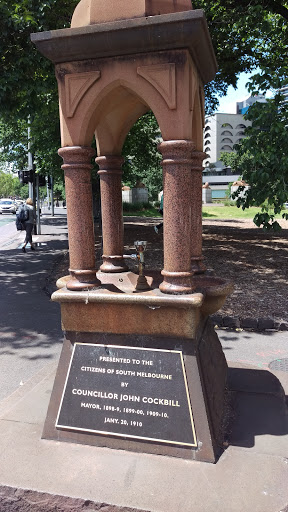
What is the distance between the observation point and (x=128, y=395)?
3119 millimetres

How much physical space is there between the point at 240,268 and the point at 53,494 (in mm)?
8356

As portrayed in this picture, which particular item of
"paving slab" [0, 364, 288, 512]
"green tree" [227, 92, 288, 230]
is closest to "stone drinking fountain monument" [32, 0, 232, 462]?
"paving slab" [0, 364, 288, 512]

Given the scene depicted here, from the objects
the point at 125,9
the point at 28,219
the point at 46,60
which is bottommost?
the point at 28,219

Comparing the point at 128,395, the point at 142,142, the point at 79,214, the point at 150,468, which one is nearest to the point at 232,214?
the point at 142,142

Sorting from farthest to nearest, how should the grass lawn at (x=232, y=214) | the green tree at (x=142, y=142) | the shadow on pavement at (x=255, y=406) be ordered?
the grass lawn at (x=232, y=214), the green tree at (x=142, y=142), the shadow on pavement at (x=255, y=406)

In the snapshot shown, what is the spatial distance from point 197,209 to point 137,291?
111cm

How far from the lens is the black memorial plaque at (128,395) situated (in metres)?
2.98

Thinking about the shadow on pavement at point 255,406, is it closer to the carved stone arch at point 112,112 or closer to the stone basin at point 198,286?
the stone basin at point 198,286

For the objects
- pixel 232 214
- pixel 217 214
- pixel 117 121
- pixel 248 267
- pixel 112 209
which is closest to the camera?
pixel 117 121

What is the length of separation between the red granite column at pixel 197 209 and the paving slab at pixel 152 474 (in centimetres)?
154

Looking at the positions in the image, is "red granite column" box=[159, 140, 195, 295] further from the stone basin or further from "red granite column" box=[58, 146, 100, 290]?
"red granite column" box=[58, 146, 100, 290]

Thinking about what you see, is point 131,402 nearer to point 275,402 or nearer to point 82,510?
point 82,510

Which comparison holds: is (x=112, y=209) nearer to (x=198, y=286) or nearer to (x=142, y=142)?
(x=198, y=286)

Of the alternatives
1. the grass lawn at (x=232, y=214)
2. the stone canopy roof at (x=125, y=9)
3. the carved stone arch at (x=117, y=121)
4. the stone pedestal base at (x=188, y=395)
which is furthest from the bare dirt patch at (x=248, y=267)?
the grass lawn at (x=232, y=214)
